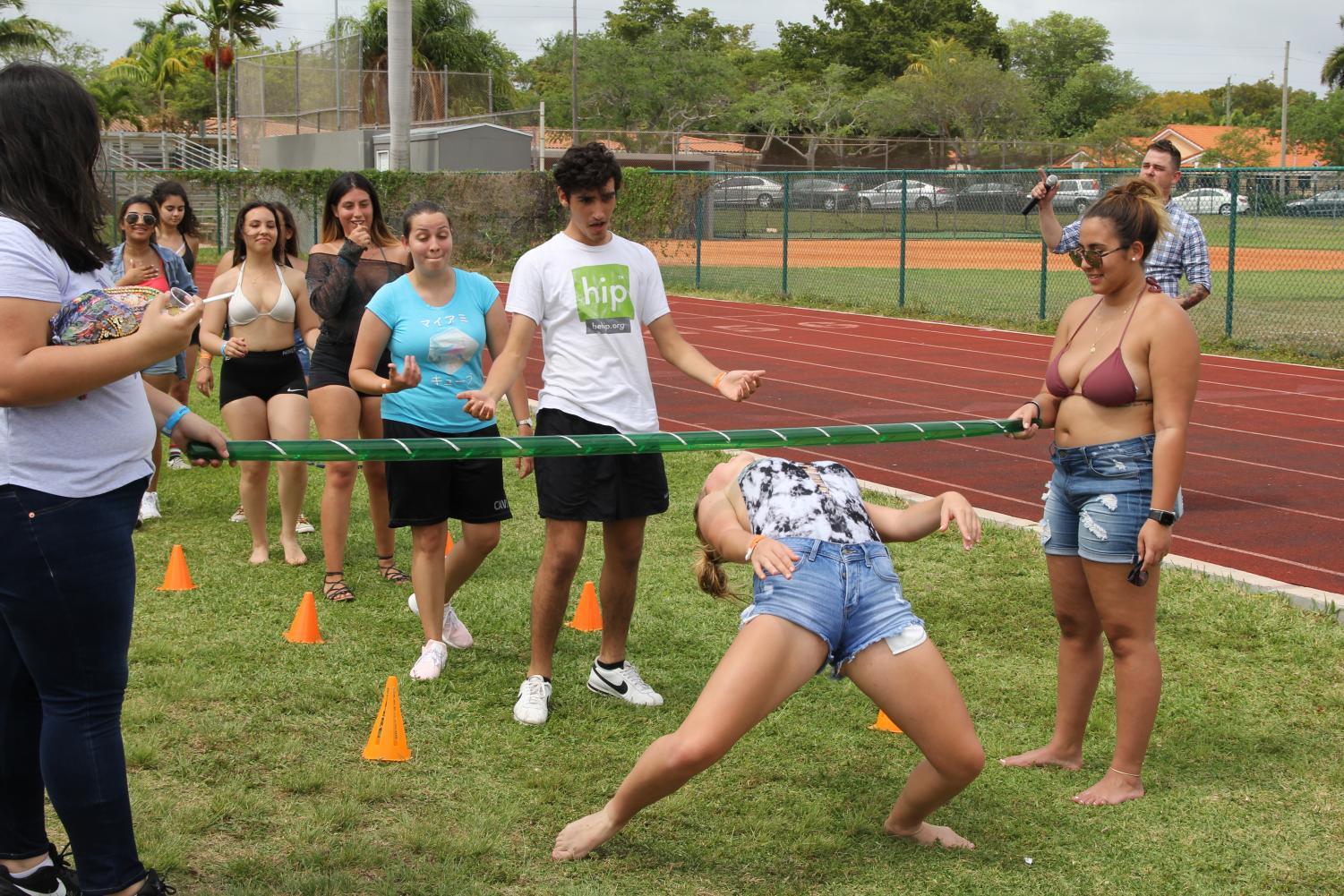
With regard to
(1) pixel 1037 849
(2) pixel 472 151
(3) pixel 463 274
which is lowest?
(1) pixel 1037 849

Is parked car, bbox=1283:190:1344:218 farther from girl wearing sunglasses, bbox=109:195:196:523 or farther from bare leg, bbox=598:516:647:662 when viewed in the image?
bare leg, bbox=598:516:647:662

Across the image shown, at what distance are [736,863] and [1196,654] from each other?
2.69 meters

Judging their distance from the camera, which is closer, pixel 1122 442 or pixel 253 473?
pixel 1122 442

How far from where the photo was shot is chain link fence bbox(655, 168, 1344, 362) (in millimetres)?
17250

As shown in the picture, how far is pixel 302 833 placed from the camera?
3.87 metres

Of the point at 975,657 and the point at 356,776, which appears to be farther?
the point at 975,657

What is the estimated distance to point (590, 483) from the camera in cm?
486

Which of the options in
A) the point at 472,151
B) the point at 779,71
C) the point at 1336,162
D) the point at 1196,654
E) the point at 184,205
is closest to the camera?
the point at 1196,654

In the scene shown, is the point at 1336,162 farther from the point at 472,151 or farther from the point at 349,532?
the point at 349,532

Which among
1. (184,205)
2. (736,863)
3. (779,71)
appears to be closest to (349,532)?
(184,205)

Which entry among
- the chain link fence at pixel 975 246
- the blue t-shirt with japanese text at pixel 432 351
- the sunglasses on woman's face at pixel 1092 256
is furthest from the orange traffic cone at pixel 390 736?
the chain link fence at pixel 975 246

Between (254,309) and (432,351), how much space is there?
6.57ft

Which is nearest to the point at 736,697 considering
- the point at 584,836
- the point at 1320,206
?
the point at 584,836

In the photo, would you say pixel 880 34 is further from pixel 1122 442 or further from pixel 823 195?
pixel 1122 442
